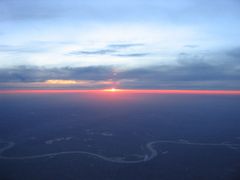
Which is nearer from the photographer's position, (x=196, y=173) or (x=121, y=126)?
(x=196, y=173)

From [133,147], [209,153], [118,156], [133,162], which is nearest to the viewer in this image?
[133,162]

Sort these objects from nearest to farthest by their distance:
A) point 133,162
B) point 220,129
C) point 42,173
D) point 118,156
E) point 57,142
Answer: point 42,173 < point 133,162 < point 118,156 < point 57,142 < point 220,129

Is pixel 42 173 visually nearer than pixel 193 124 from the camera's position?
Yes

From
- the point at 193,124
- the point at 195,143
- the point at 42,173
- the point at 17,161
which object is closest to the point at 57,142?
the point at 17,161

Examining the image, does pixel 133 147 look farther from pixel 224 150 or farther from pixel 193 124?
pixel 193 124

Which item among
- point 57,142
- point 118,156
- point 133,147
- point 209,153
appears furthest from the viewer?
point 57,142

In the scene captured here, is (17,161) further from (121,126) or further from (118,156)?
(121,126)

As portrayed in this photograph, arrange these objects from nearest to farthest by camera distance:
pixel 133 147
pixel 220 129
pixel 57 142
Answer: pixel 133 147
pixel 57 142
pixel 220 129

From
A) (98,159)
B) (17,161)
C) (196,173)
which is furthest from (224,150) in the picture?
(17,161)
